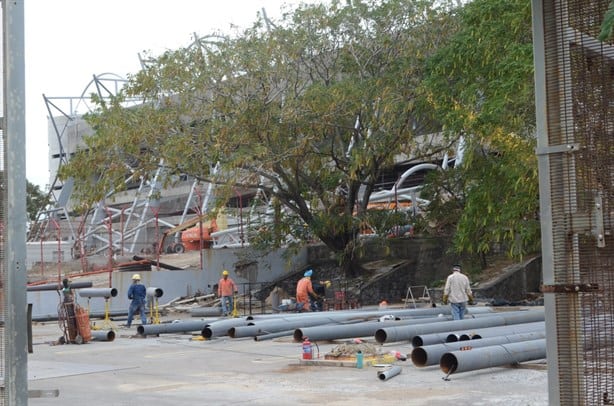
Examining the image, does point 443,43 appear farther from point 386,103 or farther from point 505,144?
point 505,144

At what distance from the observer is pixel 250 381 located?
13609mm

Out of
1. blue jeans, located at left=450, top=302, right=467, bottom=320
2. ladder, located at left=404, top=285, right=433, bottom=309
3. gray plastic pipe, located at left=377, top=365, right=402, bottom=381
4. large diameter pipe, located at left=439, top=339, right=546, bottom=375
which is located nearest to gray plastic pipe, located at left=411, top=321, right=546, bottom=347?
large diameter pipe, located at left=439, top=339, right=546, bottom=375

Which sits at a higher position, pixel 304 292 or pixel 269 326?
pixel 304 292

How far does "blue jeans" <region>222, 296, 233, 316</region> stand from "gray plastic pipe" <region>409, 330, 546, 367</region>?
565 inches

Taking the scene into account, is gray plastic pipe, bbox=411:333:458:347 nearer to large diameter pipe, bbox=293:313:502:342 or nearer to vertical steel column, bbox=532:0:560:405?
large diameter pipe, bbox=293:313:502:342

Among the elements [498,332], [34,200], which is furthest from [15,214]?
[34,200]

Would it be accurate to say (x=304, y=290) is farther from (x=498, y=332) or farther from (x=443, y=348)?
(x=443, y=348)

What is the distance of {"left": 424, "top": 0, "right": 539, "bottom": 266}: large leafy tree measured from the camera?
23797 millimetres

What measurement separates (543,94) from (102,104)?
3011 centimetres

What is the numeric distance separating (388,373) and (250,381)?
207 centimetres

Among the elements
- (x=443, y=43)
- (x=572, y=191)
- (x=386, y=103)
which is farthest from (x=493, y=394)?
(x=443, y=43)

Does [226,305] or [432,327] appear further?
[226,305]

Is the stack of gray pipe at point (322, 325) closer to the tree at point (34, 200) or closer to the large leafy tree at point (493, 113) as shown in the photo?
the large leafy tree at point (493, 113)

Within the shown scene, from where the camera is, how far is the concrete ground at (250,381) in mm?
11562
